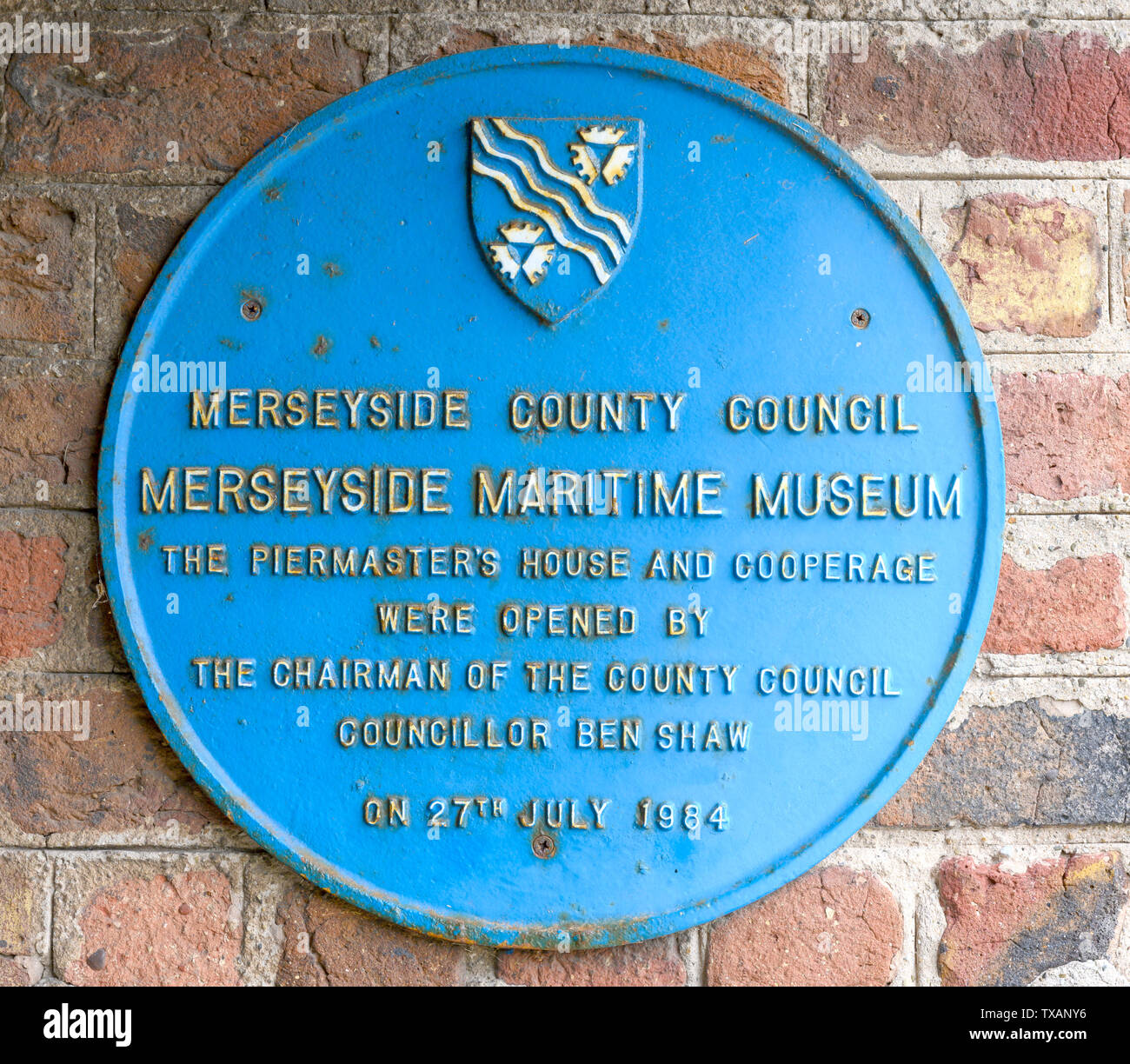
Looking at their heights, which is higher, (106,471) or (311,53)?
(311,53)

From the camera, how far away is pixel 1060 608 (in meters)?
1.24

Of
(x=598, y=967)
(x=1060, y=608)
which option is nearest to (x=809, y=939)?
(x=598, y=967)

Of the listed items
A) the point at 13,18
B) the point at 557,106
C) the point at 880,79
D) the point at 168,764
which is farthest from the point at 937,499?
the point at 13,18

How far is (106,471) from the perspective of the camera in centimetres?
119

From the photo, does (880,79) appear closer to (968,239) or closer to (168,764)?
(968,239)

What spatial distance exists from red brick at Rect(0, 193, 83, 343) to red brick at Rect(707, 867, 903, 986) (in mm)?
1196

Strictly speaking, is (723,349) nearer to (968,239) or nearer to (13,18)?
(968,239)

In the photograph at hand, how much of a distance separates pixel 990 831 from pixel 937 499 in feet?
1.49

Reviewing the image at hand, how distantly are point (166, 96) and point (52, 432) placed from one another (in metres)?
0.48

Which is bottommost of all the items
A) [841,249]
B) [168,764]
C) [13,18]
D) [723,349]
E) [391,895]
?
[391,895]

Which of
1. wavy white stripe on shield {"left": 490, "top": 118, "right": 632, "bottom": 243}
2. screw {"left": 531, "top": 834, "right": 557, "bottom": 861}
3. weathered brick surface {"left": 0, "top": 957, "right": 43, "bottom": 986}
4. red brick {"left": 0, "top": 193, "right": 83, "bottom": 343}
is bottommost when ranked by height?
weathered brick surface {"left": 0, "top": 957, "right": 43, "bottom": 986}

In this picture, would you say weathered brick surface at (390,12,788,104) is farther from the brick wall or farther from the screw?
the screw

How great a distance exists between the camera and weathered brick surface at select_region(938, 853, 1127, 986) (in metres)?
1.22

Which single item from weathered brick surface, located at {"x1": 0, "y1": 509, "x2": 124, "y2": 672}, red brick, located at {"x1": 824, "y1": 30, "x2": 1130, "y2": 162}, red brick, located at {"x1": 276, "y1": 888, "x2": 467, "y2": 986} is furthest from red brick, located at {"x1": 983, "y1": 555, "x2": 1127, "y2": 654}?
weathered brick surface, located at {"x1": 0, "y1": 509, "x2": 124, "y2": 672}
